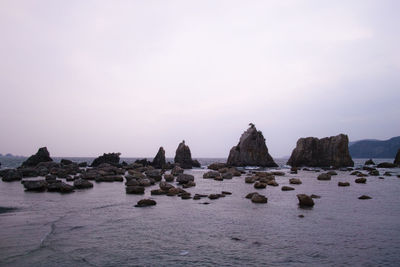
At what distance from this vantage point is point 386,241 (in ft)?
48.5

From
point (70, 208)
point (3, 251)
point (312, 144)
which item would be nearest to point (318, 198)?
point (70, 208)

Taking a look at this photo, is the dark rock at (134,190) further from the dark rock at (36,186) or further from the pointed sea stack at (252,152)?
the pointed sea stack at (252,152)

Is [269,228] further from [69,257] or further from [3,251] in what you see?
[3,251]

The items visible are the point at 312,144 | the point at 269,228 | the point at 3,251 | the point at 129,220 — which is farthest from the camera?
the point at 312,144

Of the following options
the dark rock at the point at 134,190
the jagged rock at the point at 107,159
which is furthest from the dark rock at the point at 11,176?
the jagged rock at the point at 107,159

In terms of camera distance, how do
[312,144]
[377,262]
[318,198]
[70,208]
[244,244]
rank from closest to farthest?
[377,262]
[244,244]
[70,208]
[318,198]
[312,144]

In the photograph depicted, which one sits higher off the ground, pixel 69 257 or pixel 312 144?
pixel 312 144

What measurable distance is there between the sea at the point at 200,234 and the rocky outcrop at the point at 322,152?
324ft

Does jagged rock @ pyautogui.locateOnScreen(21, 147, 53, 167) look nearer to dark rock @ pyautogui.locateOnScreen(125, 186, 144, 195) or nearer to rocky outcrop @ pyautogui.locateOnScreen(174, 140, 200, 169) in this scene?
rocky outcrop @ pyautogui.locateOnScreen(174, 140, 200, 169)

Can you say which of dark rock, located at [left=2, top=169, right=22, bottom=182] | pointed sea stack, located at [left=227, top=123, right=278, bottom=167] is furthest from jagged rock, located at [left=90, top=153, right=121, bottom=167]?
pointed sea stack, located at [left=227, top=123, right=278, bottom=167]

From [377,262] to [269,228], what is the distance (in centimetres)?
637

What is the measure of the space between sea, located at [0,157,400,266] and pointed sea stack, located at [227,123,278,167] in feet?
302

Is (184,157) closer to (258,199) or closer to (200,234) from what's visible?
(258,199)

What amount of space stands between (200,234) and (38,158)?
88.0 metres
